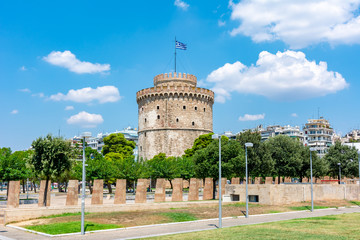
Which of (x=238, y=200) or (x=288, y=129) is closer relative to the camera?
(x=238, y=200)

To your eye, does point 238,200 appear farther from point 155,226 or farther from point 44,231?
point 44,231

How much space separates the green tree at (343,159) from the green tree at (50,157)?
4695 cm

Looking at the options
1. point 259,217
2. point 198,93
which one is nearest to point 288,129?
point 198,93

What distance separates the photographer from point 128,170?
51.0 meters

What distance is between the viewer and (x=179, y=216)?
1008 inches

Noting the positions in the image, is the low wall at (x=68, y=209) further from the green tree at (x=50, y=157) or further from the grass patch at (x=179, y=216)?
the green tree at (x=50, y=157)

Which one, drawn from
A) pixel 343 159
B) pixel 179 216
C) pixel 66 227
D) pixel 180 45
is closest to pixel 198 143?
pixel 180 45

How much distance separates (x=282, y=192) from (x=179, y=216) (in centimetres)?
1455

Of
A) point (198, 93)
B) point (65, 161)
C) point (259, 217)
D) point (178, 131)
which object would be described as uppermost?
point (198, 93)

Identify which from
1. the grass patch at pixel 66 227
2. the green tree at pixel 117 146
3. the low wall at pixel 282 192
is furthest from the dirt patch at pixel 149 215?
the green tree at pixel 117 146

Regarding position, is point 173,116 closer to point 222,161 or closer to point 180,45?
point 180,45

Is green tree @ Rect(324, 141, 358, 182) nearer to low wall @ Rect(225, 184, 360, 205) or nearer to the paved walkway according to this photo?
low wall @ Rect(225, 184, 360, 205)

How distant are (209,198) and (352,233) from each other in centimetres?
2128

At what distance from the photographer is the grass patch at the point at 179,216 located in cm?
2467
